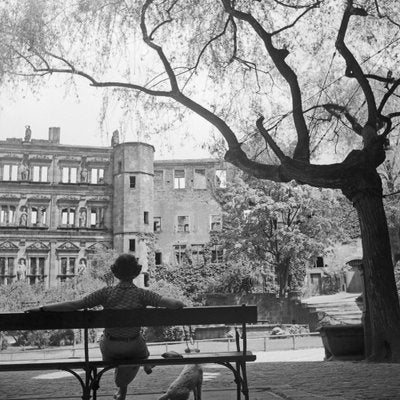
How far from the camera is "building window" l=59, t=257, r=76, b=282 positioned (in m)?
46.8

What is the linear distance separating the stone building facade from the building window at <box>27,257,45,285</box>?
53 millimetres

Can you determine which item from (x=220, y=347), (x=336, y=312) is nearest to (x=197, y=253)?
(x=336, y=312)

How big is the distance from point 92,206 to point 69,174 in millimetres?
3541

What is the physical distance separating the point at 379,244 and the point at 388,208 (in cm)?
1748

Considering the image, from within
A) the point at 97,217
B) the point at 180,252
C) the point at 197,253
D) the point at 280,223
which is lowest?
the point at 197,253

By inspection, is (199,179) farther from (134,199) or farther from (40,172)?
(40,172)

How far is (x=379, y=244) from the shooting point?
1049cm

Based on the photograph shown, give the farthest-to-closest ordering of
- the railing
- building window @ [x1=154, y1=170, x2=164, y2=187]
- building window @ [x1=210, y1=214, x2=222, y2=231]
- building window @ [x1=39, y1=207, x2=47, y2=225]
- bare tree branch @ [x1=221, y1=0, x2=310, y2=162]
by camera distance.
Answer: building window @ [x1=154, y1=170, x2=164, y2=187]
building window @ [x1=210, y1=214, x2=222, y2=231]
building window @ [x1=39, y1=207, x2=47, y2=225]
the railing
bare tree branch @ [x1=221, y1=0, x2=310, y2=162]

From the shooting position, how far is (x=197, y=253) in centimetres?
4878

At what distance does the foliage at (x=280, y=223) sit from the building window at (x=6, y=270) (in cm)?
1834

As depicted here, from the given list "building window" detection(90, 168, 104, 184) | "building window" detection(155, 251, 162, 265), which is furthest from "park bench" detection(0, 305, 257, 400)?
"building window" detection(90, 168, 104, 184)

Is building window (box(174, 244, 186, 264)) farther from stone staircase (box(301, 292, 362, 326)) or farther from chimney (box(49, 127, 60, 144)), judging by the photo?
stone staircase (box(301, 292, 362, 326))

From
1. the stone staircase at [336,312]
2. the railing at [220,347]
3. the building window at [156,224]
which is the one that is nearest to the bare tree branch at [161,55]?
the railing at [220,347]

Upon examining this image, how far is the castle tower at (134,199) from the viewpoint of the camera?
4688 centimetres
